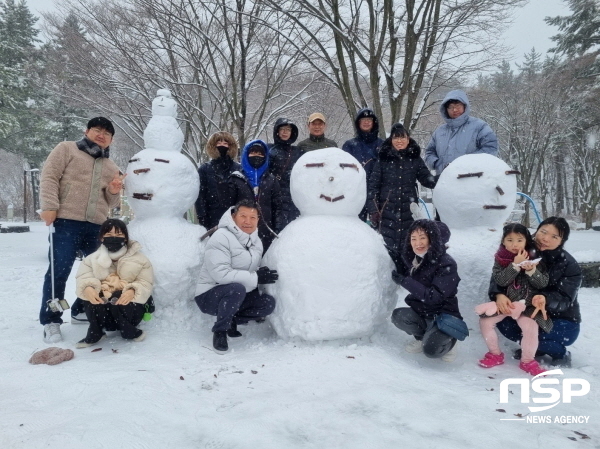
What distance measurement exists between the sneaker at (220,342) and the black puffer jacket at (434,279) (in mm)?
1384

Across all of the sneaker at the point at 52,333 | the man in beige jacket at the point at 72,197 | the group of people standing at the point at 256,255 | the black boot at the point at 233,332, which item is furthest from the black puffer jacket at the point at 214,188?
the sneaker at the point at 52,333

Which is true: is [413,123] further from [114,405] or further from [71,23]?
[71,23]

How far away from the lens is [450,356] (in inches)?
116

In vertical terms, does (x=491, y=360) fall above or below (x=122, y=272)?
below

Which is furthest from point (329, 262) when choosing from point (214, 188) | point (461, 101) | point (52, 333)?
point (52, 333)

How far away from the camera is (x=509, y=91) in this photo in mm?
16000

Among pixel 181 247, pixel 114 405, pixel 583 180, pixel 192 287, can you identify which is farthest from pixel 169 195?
pixel 583 180

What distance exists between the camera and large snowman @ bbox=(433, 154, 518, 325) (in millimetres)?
3311

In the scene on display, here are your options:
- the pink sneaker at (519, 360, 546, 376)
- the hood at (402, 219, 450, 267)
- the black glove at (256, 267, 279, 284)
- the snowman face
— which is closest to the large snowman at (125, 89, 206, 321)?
the snowman face

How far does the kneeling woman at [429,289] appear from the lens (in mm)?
2891

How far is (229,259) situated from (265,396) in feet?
3.77

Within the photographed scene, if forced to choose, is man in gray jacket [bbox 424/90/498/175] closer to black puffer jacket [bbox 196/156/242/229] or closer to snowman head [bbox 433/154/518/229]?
snowman head [bbox 433/154/518/229]

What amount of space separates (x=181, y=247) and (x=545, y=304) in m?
2.80

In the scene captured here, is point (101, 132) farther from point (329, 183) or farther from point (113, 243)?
point (329, 183)
